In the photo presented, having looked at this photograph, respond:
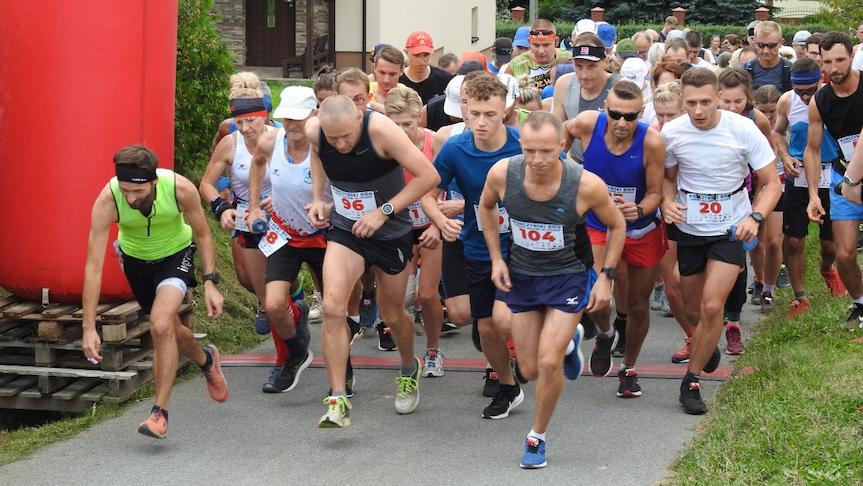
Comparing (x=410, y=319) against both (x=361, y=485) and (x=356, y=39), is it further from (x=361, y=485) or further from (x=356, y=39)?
(x=356, y=39)

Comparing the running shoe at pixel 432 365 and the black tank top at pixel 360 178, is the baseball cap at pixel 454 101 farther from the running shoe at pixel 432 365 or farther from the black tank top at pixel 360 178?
the running shoe at pixel 432 365

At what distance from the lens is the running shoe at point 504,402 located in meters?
7.51

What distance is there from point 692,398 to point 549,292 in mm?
1370

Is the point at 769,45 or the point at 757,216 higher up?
the point at 769,45

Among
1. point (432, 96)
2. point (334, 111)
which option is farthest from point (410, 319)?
point (432, 96)

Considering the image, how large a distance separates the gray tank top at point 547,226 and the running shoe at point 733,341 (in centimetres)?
263

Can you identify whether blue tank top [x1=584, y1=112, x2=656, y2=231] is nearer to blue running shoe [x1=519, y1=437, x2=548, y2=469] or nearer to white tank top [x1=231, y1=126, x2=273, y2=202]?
blue running shoe [x1=519, y1=437, x2=548, y2=469]

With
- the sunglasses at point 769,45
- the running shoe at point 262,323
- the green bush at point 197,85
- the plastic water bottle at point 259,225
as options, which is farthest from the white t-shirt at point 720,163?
the green bush at point 197,85

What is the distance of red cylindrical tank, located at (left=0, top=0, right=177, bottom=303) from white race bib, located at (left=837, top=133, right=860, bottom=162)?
461 cm

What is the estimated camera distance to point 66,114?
26.7 feet

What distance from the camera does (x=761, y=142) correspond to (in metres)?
7.46

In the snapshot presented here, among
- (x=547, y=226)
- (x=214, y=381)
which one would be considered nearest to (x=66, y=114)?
(x=214, y=381)

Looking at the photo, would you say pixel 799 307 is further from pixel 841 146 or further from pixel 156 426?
pixel 156 426

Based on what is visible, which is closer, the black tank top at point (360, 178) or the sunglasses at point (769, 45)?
the black tank top at point (360, 178)
